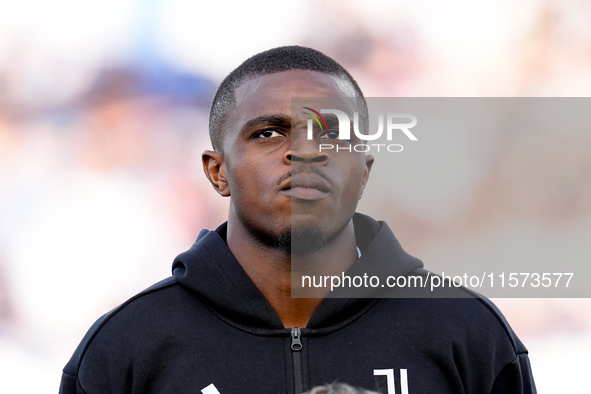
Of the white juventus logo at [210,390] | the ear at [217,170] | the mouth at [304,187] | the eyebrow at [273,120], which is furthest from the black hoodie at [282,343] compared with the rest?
the eyebrow at [273,120]

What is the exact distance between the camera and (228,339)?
9.97 ft

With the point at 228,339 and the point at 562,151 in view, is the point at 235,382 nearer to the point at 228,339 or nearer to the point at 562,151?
the point at 228,339

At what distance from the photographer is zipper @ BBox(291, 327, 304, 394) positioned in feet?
9.50

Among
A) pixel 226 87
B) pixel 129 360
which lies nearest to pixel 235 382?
pixel 129 360

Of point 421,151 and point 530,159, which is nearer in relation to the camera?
point 421,151

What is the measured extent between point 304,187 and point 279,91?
1.71ft

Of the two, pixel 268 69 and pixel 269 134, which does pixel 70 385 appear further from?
pixel 268 69

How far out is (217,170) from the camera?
3.36 m

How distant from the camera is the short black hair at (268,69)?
3.35 metres

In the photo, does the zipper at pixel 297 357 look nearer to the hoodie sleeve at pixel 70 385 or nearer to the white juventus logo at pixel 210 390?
the white juventus logo at pixel 210 390

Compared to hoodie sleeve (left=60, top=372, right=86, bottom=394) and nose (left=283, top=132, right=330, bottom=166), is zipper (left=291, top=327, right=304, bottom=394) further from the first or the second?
hoodie sleeve (left=60, top=372, right=86, bottom=394)

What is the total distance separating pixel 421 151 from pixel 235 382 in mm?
1684

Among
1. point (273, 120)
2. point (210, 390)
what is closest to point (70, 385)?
point (210, 390)

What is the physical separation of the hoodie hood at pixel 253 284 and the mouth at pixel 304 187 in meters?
0.45
